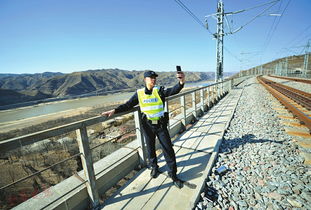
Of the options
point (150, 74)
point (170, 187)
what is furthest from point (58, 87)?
point (170, 187)

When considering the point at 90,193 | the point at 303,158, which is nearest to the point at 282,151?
the point at 303,158

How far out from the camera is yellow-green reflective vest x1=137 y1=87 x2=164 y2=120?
228 cm

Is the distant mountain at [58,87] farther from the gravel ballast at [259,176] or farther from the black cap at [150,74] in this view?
the black cap at [150,74]

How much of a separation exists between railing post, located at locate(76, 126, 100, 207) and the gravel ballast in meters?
1.45

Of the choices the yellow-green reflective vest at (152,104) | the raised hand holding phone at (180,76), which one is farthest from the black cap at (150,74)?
the raised hand holding phone at (180,76)

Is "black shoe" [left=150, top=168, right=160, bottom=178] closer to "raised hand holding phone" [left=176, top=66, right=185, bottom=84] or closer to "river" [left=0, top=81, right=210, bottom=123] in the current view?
"raised hand holding phone" [left=176, top=66, right=185, bottom=84]

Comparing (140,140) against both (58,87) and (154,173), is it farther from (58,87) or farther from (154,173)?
(58,87)

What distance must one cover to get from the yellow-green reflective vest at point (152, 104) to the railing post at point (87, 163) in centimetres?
97

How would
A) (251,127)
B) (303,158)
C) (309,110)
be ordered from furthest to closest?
(309,110) → (251,127) → (303,158)

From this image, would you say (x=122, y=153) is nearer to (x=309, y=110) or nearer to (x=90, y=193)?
(x=90, y=193)

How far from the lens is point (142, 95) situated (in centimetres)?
233

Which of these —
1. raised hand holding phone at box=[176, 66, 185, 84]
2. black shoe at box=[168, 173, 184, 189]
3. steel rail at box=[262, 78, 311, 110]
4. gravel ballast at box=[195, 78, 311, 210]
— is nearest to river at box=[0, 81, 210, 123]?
steel rail at box=[262, 78, 311, 110]

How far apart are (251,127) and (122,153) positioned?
4113mm

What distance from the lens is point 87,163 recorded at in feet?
6.04
